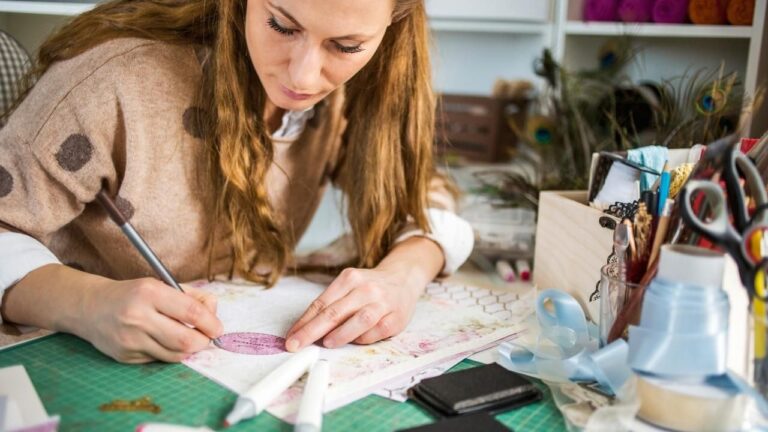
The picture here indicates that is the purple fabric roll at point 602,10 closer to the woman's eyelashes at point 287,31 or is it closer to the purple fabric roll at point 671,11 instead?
the purple fabric roll at point 671,11

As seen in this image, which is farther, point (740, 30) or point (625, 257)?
point (740, 30)

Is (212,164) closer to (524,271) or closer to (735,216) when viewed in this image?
(524,271)

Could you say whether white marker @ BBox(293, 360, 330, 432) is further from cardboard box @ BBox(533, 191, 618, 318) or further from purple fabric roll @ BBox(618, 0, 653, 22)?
purple fabric roll @ BBox(618, 0, 653, 22)

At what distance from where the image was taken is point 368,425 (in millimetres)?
590

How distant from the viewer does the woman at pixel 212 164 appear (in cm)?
74

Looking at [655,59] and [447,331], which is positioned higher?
[655,59]

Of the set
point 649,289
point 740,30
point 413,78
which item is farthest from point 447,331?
point 740,30

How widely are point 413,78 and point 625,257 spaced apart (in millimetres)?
450

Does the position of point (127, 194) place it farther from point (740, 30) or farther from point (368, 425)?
A: point (740, 30)

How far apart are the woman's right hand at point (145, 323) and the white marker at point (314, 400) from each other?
0.39 ft

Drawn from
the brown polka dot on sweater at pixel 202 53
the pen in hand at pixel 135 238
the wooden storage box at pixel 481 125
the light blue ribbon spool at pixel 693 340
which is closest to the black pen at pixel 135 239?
the pen in hand at pixel 135 238

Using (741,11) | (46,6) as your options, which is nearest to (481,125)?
(741,11)

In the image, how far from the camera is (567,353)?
0.73 metres

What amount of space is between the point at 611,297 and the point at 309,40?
40 cm
